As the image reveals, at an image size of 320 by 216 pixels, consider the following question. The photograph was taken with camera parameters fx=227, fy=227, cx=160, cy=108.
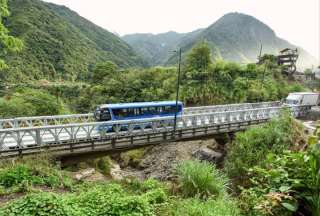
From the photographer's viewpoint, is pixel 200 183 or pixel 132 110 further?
pixel 132 110

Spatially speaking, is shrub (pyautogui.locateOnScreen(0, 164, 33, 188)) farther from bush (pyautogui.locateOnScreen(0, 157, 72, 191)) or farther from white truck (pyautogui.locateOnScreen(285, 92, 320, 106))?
white truck (pyautogui.locateOnScreen(285, 92, 320, 106))

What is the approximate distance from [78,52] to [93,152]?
Answer: 84.8m

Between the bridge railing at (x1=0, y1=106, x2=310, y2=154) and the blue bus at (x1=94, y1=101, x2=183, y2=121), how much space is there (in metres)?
1.19

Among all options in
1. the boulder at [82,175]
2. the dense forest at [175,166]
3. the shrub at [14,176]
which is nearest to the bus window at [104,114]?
the dense forest at [175,166]

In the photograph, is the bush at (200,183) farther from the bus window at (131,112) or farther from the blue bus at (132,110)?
the bus window at (131,112)

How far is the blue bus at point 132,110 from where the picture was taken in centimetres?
1845

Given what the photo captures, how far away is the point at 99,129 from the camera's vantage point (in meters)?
15.9

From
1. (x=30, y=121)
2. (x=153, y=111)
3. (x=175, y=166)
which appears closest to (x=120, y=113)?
(x=153, y=111)

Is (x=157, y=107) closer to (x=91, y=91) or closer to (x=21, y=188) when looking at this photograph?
(x=21, y=188)

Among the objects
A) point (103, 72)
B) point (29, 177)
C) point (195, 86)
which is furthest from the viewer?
point (103, 72)

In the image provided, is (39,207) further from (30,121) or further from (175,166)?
(30,121)

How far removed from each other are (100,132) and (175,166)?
26.2ft

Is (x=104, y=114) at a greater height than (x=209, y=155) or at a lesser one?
greater

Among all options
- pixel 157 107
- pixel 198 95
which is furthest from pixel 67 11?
pixel 157 107
